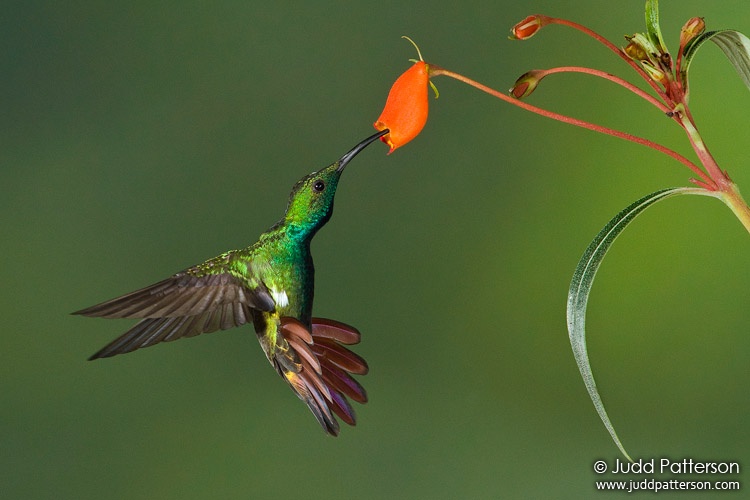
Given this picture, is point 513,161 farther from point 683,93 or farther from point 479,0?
point 683,93

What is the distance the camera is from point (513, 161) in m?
2.72

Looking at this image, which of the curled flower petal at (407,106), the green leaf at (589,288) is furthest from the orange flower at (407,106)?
the green leaf at (589,288)

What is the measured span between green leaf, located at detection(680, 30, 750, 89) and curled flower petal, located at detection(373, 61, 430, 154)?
0.82 ft

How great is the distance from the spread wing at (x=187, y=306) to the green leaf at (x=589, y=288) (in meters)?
0.38

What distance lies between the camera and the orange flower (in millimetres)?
927

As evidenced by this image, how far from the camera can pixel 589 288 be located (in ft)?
2.89

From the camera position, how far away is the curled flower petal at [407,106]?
0.93 m

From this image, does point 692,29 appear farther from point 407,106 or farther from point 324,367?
point 324,367

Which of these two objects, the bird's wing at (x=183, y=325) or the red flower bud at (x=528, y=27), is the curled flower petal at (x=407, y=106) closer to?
the red flower bud at (x=528, y=27)

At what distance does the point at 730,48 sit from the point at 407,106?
0.32 meters

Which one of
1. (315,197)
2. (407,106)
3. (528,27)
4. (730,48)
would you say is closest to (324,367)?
(315,197)

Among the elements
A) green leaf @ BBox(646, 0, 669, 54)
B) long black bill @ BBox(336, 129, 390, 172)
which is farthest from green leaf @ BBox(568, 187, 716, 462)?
long black bill @ BBox(336, 129, 390, 172)

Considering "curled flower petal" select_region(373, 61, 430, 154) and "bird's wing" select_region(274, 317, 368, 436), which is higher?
"curled flower petal" select_region(373, 61, 430, 154)

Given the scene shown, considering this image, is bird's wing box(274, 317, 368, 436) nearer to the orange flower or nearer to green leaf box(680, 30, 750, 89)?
the orange flower
